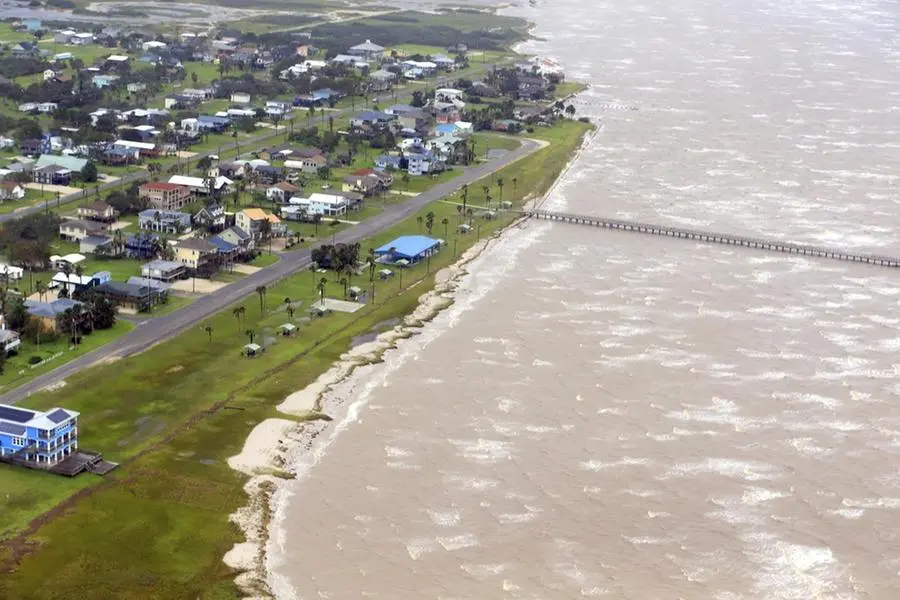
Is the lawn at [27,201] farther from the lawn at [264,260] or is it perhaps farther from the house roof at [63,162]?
the lawn at [264,260]


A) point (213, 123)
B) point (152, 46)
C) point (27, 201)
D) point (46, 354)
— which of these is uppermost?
point (152, 46)

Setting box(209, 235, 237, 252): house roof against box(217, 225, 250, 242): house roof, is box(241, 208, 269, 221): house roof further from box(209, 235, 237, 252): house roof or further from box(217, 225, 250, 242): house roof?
box(209, 235, 237, 252): house roof

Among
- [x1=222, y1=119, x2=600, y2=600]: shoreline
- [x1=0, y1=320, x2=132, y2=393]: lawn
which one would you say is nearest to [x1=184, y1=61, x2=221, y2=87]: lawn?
[x1=222, y1=119, x2=600, y2=600]: shoreline

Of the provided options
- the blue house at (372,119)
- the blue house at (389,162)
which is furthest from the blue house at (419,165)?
the blue house at (372,119)

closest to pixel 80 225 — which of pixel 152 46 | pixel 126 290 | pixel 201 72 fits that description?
pixel 126 290

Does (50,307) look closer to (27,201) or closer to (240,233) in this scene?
(240,233)

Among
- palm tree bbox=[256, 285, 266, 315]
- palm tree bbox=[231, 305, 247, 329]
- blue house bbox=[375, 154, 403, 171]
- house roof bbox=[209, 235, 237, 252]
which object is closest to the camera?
palm tree bbox=[231, 305, 247, 329]
